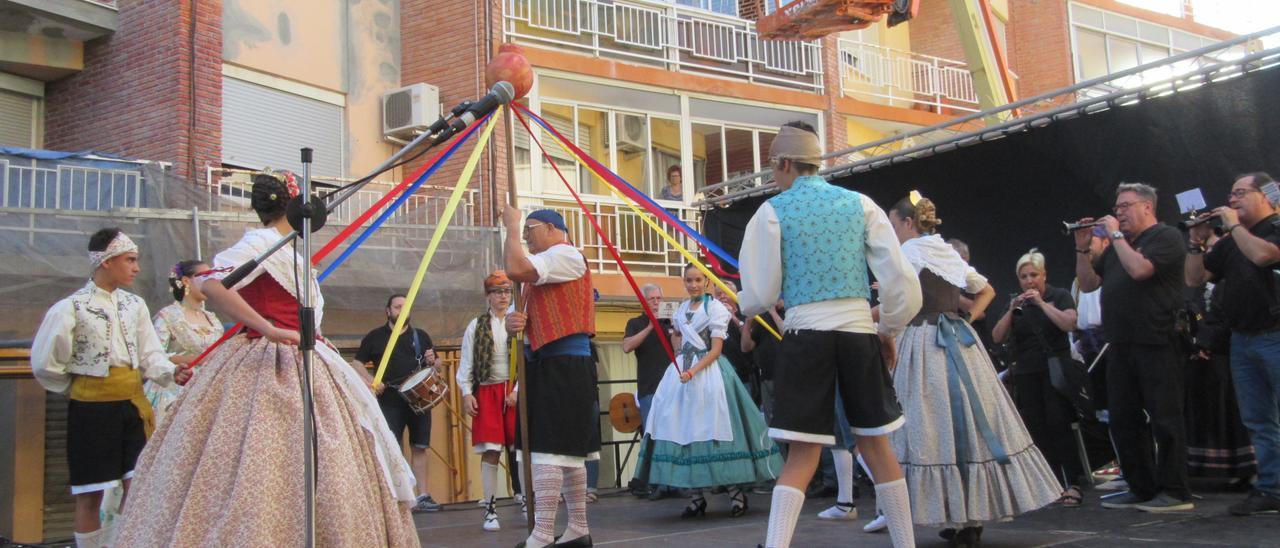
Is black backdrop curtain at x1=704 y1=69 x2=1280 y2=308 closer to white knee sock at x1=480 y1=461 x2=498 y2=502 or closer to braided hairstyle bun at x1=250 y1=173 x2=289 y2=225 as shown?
white knee sock at x1=480 y1=461 x2=498 y2=502

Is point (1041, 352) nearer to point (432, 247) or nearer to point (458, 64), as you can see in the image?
point (432, 247)

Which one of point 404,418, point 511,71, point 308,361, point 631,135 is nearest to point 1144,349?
point 511,71

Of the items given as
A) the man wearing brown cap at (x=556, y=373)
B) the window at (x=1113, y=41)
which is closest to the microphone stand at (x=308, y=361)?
the man wearing brown cap at (x=556, y=373)

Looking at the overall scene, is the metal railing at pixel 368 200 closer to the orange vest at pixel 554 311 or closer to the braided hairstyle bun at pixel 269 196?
the orange vest at pixel 554 311

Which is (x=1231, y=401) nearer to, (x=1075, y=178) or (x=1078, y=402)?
(x=1078, y=402)

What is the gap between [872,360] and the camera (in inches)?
178

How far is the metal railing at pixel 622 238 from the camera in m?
Answer: 17.3

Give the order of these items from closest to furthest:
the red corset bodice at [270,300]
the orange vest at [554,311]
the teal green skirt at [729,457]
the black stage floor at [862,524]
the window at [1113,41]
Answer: the red corset bodice at [270,300] → the black stage floor at [862,524] → the orange vest at [554,311] → the teal green skirt at [729,457] → the window at [1113,41]

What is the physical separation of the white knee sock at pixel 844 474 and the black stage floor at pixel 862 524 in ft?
0.76

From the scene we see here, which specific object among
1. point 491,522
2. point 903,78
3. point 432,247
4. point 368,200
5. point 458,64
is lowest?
point 491,522

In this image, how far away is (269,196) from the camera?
4.80m

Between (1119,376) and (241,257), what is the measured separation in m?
5.02

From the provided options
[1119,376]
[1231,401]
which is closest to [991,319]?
[1231,401]

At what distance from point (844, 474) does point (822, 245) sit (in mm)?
3243
